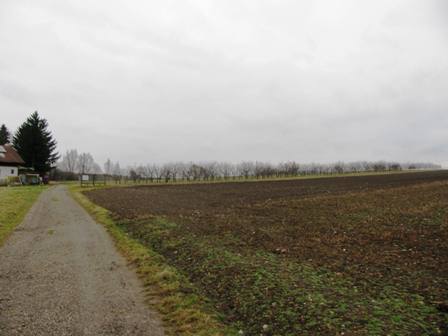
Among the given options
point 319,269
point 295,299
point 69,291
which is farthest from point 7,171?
point 295,299

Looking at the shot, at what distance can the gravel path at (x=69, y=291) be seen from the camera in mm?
4704

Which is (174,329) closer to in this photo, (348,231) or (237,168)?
(348,231)

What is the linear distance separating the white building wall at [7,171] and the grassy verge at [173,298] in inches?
2215

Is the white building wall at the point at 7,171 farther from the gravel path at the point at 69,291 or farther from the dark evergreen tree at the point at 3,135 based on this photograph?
the gravel path at the point at 69,291

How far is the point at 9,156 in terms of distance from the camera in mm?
54875

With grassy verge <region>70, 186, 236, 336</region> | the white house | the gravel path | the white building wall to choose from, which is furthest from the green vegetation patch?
the white house

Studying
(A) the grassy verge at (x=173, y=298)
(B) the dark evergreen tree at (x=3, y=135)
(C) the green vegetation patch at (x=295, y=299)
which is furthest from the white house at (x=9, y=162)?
(C) the green vegetation patch at (x=295, y=299)

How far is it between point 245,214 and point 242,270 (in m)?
9.30

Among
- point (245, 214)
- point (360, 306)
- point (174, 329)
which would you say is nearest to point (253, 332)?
point (174, 329)

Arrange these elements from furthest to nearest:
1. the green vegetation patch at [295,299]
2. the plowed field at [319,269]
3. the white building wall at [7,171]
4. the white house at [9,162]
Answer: the white house at [9,162]
the white building wall at [7,171]
the plowed field at [319,269]
the green vegetation patch at [295,299]

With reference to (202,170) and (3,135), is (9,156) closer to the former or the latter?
(3,135)

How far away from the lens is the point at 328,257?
26.9 feet

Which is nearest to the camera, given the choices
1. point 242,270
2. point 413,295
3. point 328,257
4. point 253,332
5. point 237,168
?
point 253,332

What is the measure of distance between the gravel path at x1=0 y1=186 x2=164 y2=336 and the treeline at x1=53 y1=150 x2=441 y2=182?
253 feet
